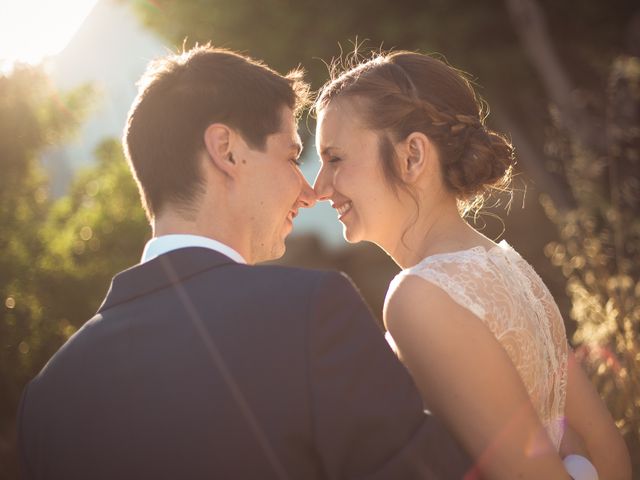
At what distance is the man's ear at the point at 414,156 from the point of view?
320 cm

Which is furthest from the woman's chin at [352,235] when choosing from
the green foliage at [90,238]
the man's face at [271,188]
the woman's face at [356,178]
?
the green foliage at [90,238]

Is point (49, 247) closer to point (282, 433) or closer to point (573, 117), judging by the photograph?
point (573, 117)

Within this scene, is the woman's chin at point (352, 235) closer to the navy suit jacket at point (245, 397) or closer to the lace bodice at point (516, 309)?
the lace bodice at point (516, 309)

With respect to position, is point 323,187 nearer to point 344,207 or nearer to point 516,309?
point 344,207

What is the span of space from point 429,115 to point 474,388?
1.29m

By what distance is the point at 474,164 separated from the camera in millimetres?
3240

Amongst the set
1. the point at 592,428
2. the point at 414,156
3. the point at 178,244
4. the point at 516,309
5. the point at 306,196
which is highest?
the point at 414,156

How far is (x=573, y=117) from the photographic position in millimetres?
11172

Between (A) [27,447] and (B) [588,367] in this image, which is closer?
(A) [27,447]

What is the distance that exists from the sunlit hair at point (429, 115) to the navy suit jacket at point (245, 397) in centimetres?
136

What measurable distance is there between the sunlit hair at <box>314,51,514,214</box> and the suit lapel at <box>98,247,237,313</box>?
4.07 ft

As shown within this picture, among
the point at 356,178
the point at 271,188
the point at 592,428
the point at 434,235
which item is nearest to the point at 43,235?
the point at 356,178

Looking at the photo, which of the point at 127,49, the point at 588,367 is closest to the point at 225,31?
the point at 588,367

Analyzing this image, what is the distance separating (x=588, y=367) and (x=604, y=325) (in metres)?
0.68
